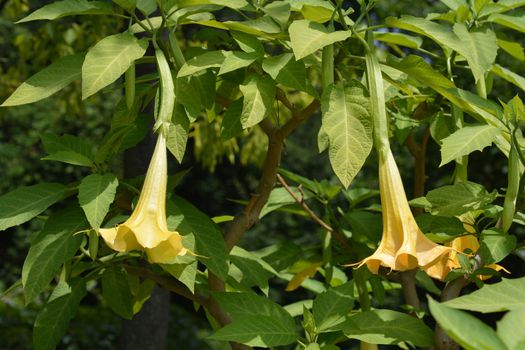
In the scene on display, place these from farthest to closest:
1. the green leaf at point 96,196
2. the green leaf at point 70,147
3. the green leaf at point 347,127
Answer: the green leaf at point 70,147 → the green leaf at point 96,196 → the green leaf at point 347,127

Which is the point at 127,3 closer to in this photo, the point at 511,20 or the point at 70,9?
the point at 70,9

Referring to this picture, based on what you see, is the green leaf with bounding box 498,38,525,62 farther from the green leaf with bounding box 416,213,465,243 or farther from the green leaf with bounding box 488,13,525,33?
the green leaf with bounding box 416,213,465,243

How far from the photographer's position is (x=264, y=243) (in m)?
8.77

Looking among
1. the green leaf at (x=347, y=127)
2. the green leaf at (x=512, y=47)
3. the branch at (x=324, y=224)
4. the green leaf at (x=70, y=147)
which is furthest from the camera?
the branch at (x=324, y=224)

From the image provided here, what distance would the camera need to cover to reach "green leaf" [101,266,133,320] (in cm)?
135

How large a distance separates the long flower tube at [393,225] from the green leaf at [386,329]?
0.09m

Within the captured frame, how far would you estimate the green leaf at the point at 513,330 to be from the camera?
65cm

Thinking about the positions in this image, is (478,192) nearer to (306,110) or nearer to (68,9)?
(306,110)

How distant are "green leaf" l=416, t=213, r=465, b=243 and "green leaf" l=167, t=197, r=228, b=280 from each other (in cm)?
30

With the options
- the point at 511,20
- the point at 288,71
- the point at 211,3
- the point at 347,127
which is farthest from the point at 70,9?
the point at 511,20

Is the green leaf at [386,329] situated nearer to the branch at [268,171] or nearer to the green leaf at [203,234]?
the green leaf at [203,234]

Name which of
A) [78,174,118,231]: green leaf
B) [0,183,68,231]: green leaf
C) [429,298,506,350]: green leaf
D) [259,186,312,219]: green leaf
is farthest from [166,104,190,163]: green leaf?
[259,186,312,219]: green leaf

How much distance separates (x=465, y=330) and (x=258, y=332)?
0.43 m

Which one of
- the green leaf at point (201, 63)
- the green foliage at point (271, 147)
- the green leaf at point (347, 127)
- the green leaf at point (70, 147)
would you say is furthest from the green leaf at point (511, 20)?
the green leaf at point (70, 147)
